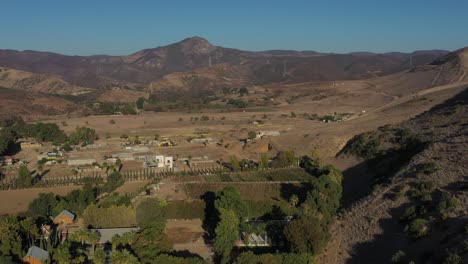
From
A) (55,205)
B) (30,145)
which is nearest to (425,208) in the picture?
(55,205)

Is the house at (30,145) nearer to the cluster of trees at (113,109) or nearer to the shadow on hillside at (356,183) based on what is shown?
the cluster of trees at (113,109)

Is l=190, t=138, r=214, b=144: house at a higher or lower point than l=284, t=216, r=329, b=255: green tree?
lower

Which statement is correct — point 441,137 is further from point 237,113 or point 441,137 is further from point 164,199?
point 237,113

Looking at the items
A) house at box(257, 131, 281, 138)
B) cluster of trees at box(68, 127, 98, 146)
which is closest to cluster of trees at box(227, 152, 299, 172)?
house at box(257, 131, 281, 138)

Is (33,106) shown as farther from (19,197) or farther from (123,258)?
(123,258)

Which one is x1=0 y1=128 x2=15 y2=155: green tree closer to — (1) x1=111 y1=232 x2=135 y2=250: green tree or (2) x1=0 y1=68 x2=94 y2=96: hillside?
(1) x1=111 y1=232 x2=135 y2=250: green tree

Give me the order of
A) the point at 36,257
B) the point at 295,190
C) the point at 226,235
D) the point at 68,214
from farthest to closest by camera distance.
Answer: the point at 295,190, the point at 68,214, the point at 226,235, the point at 36,257
